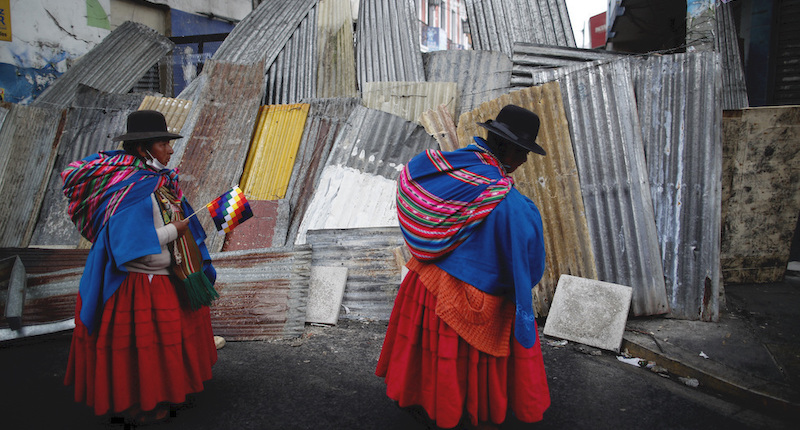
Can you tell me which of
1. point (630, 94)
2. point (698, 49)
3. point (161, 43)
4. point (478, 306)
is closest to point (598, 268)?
point (630, 94)

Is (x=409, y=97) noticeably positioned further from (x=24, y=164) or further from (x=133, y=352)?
(x=24, y=164)

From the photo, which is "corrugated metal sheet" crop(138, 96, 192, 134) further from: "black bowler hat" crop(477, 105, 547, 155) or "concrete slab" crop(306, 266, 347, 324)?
"black bowler hat" crop(477, 105, 547, 155)

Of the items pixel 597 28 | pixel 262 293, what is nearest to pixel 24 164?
pixel 262 293

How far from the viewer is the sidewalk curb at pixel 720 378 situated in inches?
130

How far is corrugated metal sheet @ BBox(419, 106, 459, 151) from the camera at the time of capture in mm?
5898

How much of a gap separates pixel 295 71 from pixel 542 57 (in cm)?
370

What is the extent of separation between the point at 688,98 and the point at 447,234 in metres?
3.76

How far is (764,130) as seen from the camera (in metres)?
5.54

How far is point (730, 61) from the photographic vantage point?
7422mm

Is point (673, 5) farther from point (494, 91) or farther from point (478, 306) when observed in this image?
point (478, 306)

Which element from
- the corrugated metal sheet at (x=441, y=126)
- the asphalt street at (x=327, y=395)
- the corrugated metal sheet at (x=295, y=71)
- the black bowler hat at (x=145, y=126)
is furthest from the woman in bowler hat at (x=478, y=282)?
the corrugated metal sheet at (x=295, y=71)

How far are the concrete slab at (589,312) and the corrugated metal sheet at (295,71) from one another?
15.3 ft

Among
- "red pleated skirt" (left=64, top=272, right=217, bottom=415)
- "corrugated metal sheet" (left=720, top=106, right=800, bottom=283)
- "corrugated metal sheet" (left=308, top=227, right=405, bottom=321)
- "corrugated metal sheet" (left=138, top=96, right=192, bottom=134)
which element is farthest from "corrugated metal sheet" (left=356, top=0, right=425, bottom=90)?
"red pleated skirt" (left=64, top=272, right=217, bottom=415)

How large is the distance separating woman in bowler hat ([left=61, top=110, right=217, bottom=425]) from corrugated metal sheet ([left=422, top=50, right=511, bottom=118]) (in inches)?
173
